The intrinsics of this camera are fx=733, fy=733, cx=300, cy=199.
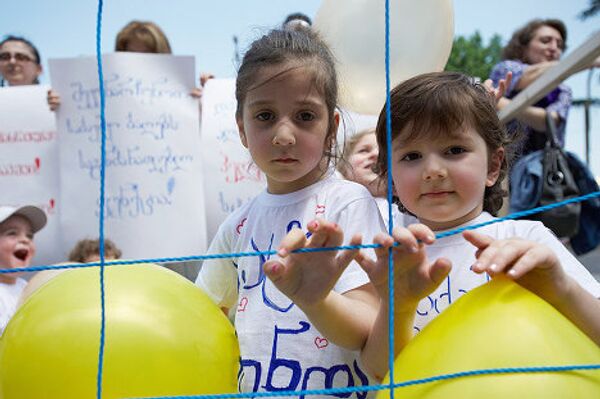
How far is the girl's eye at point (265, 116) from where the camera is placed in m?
1.21

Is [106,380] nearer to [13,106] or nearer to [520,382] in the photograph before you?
[520,382]

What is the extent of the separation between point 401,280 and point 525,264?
15cm

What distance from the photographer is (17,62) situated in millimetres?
2613

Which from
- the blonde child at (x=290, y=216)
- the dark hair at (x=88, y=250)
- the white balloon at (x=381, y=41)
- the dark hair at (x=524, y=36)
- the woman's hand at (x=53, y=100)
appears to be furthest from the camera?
the dark hair at (x=524, y=36)

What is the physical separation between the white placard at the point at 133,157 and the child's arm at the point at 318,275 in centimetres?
143

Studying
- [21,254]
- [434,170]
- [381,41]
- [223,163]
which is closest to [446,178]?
[434,170]

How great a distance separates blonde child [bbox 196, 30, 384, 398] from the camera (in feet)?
3.62

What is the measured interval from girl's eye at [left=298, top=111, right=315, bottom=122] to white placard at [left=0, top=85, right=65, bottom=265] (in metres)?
1.49

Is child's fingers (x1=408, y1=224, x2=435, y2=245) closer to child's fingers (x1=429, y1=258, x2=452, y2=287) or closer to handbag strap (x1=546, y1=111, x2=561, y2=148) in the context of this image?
child's fingers (x1=429, y1=258, x2=452, y2=287)

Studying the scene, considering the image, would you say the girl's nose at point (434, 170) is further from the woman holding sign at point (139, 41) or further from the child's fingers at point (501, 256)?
the woman holding sign at point (139, 41)

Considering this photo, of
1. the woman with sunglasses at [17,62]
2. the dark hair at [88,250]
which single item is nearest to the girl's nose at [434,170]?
the dark hair at [88,250]

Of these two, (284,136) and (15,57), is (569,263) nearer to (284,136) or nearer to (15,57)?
(284,136)

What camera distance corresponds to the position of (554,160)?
241 cm

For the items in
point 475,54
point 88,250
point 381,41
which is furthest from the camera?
point 475,54
